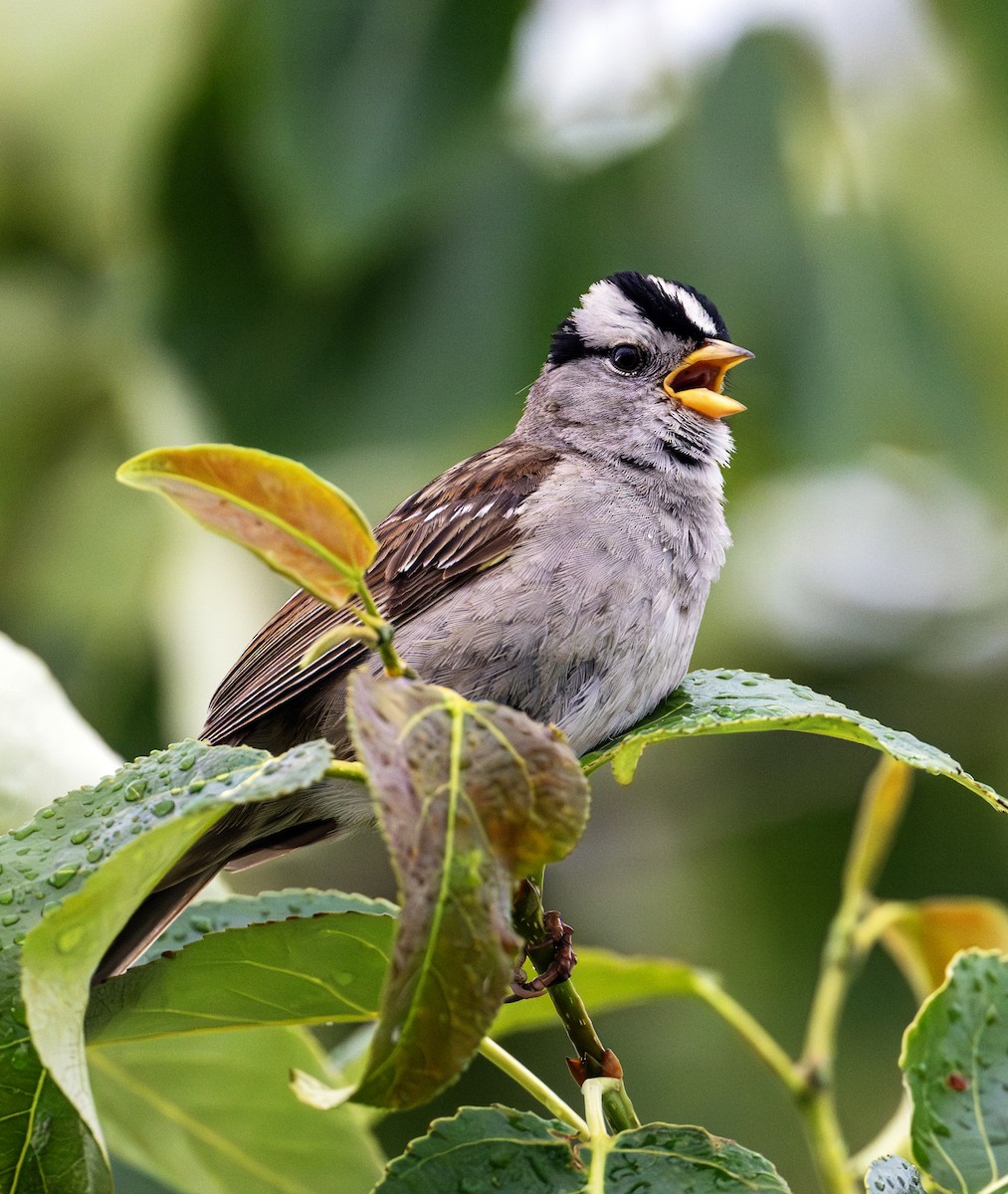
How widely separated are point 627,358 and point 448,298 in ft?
3.83

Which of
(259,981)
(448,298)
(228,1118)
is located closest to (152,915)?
(228,1118)

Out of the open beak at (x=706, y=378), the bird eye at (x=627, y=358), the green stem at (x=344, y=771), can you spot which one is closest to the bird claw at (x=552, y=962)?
the green stem at (x=344, y=771)

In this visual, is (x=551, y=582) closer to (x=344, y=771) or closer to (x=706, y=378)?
(x=706, y=378)

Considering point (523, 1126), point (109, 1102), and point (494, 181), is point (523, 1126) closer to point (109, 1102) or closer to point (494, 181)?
point (109, 1102)

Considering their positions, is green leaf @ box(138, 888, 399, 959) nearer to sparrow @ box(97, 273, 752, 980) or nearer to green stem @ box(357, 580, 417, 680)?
sparrow @ box(97, 273, 752, 980)

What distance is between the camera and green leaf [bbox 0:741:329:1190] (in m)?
1.11

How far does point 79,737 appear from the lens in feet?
6.56

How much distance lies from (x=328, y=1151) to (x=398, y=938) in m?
0.99

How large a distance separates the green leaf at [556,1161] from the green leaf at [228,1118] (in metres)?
0.57

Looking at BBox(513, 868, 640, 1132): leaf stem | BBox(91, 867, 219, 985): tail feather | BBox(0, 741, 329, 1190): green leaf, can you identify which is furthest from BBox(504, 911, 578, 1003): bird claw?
BBox(91, 867, 219, 985): tail feather

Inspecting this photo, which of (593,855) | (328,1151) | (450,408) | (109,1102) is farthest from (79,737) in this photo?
(593,855)

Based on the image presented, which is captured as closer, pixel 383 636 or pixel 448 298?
pixel 383 636

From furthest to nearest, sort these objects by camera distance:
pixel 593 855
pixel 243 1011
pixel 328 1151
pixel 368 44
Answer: pixel 593 855
pixel 368 44
pixel 328 1151
pixel 243 1011

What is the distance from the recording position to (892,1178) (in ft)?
4.52
